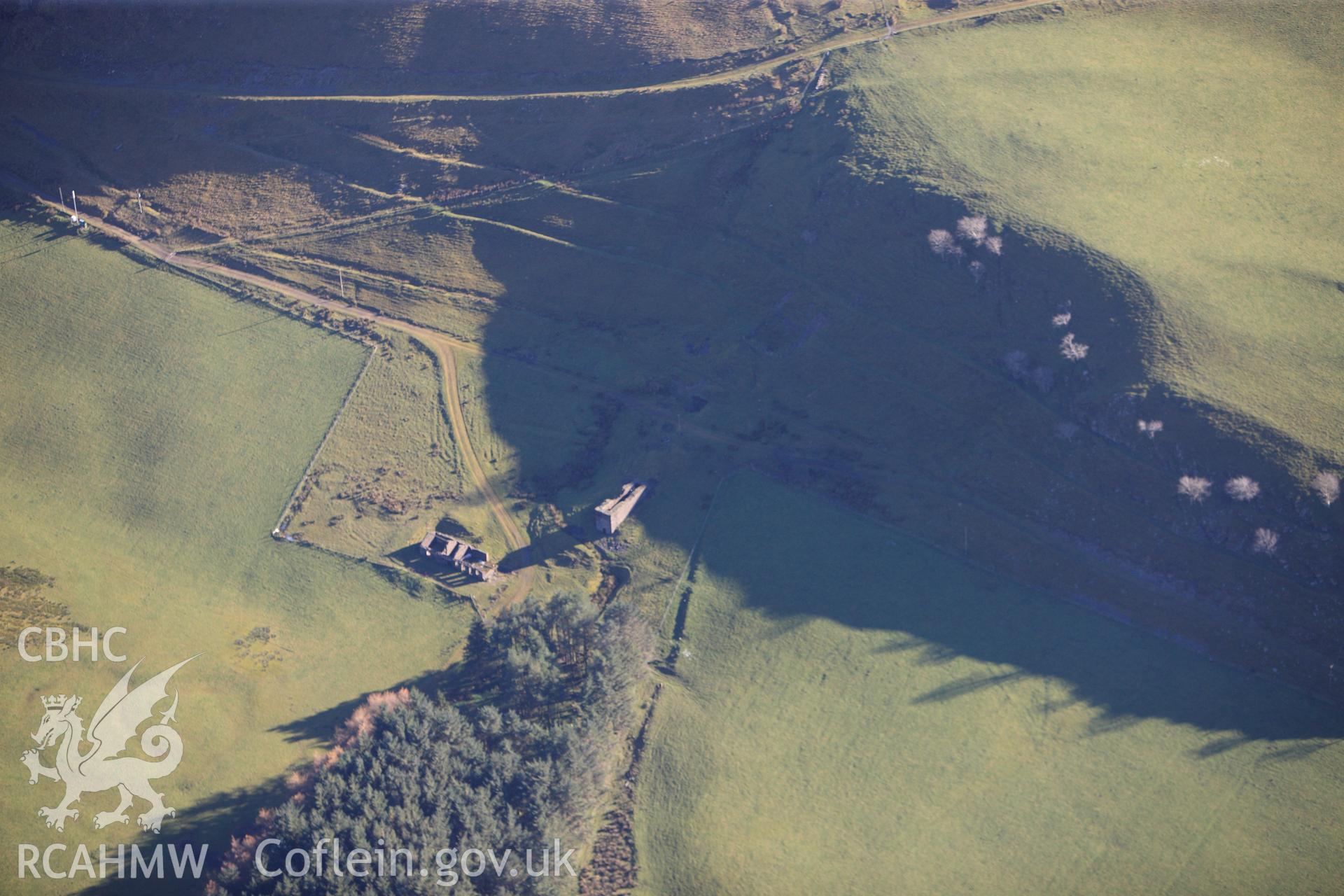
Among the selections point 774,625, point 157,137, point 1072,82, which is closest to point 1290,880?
point 774,625

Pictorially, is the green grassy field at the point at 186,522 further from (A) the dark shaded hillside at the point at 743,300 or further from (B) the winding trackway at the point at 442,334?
(A) the dark shaded hillside at the point at 743,300

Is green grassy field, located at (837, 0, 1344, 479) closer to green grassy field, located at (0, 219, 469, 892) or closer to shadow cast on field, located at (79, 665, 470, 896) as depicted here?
green grassy field, located at (0, 219, 469, 892)

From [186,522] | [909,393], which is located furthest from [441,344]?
[909,393]

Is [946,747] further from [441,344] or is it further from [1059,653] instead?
[441,344]

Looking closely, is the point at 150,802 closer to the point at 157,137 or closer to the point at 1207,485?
the point at 157,137

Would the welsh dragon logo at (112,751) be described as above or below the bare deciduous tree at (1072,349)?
below

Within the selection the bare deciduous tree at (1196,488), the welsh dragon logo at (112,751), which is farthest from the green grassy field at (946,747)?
the welsh dragon logo at (112,751)
